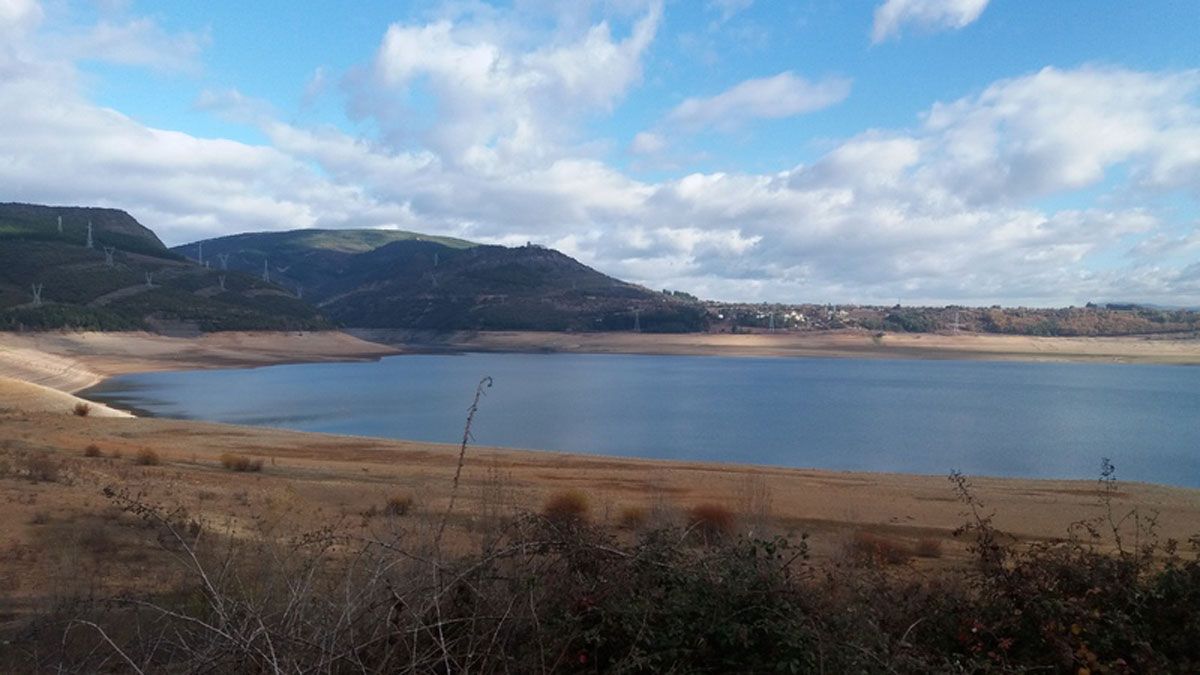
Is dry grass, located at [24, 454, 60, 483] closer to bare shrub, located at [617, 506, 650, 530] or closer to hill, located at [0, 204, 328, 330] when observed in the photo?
bare shrub, located at [617, 506, 650, 530]

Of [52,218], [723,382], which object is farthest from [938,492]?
[52,218]

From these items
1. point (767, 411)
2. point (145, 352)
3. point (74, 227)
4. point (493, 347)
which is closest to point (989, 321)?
point (493, 347)

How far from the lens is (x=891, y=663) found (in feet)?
9.20

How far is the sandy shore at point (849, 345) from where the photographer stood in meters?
86.0

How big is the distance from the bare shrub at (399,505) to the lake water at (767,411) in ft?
48.9

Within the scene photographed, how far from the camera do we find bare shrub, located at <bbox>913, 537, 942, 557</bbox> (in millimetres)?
9680

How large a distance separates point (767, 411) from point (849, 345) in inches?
2395

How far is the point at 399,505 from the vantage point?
37.4 ft

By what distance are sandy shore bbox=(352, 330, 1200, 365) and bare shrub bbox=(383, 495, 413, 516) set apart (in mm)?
81851

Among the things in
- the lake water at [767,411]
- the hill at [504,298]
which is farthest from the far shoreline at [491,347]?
the lake water at [767,411]

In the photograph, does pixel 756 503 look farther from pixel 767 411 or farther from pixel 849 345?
pixel 849 345

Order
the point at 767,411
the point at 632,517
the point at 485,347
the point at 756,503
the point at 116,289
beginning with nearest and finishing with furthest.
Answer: the point at 632,517
the point at 756,503
the point at 767,411
the point at 116,289
the point at 485,347

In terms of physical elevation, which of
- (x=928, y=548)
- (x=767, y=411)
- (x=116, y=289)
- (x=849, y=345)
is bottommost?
(x=767, y=411)

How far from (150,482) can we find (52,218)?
144 meters
